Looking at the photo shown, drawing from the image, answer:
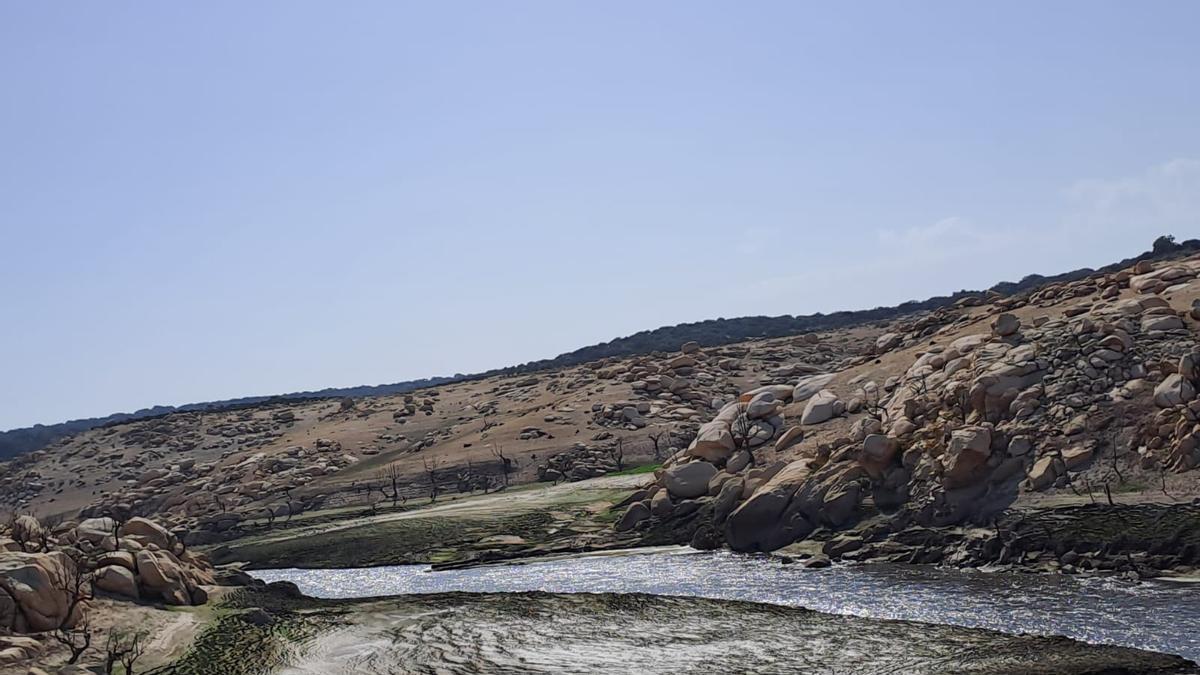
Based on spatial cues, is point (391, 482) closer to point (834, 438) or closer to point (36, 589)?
point (834, 438)

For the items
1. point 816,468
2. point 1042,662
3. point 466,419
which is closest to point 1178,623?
point 1042,662

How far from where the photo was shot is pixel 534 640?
40562 millimetres

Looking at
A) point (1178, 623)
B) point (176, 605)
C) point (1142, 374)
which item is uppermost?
point (1142, 374)

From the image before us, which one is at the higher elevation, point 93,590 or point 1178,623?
point 93,590

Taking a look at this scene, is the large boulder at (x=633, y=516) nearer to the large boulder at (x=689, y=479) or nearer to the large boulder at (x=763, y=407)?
the large boulder at (x=689, y=479)

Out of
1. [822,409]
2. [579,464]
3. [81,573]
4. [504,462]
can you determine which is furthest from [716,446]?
[81,573]

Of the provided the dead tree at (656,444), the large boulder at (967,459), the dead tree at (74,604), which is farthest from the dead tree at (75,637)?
the dead tree at (656,444)

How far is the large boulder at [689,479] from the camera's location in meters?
64.7

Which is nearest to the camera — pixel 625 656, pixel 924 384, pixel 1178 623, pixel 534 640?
pixel 1178 623

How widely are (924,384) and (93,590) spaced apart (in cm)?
4191

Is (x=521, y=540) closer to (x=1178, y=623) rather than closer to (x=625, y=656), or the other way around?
(x=625, y=656)

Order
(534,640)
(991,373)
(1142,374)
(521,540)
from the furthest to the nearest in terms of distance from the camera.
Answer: (521,540) < (991,373) < (1142,374) < (534,640)

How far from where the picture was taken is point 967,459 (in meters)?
51.4

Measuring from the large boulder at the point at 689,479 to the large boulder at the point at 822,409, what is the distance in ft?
21.2
